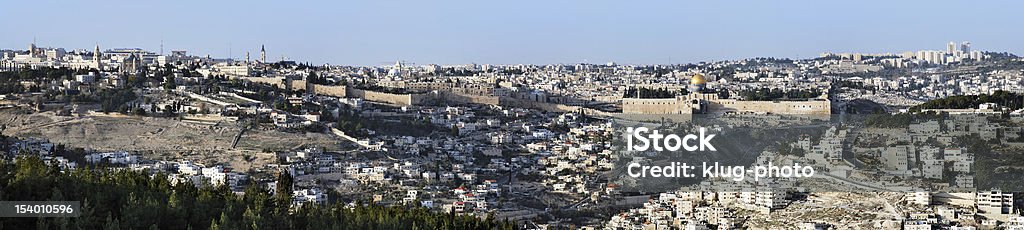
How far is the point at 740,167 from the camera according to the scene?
2327 centimetres

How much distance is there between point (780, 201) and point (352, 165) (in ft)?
24.3

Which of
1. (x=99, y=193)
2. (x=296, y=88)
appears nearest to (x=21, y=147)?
(x=99, y=193)

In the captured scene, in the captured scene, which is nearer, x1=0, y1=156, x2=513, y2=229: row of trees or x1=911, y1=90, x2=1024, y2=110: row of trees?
x1=0, y1=156, x2=513, y2=229: row of trees

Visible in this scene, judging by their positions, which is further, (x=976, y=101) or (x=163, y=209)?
(x=976, y=101)

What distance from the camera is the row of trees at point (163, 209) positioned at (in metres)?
11.8

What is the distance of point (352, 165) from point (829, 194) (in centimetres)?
782

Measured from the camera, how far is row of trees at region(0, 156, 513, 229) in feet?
38.7

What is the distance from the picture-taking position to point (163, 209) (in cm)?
1239

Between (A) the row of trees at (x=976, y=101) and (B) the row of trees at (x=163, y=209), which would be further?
(A) the row of trees at (x=976, y=101)

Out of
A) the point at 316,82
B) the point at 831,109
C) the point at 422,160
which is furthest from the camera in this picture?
the point at 316,82

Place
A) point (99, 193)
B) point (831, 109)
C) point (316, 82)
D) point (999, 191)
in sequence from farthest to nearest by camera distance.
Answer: point (316, 82) < point (831, 109) < point (999, 191) < point (99, 193)

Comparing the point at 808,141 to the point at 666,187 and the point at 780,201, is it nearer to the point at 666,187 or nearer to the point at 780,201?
the point at 666,187

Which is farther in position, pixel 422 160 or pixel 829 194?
pixel 422 160

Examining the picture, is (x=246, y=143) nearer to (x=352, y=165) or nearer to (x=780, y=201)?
(x=352, y=165)
